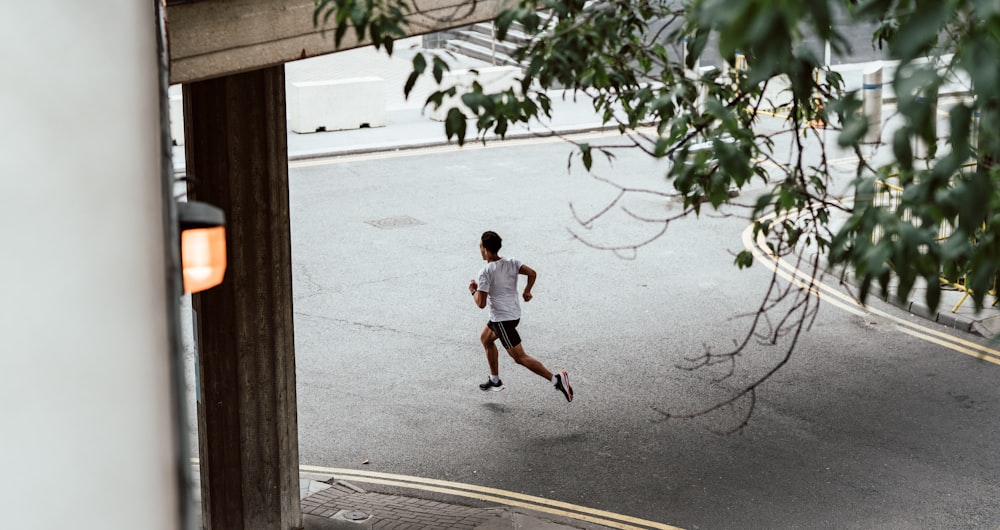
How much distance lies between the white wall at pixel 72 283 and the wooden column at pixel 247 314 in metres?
5.07

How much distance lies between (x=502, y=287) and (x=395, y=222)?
6.47 metres

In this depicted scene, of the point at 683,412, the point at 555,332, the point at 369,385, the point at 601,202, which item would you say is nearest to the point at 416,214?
the point at 601,202

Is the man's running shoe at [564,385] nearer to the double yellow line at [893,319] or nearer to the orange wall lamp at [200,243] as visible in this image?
the double yellow line at [893,319]

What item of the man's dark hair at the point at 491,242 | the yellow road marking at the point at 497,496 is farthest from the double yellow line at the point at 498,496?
the man's dark hair at the point at 491,242

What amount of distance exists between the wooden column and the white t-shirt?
293cm

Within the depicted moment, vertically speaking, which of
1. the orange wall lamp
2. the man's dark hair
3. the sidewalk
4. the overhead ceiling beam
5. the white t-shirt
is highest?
the overhead ceiling beam

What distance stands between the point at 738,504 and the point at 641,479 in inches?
32.5

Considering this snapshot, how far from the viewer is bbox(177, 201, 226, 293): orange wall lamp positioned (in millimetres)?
3670

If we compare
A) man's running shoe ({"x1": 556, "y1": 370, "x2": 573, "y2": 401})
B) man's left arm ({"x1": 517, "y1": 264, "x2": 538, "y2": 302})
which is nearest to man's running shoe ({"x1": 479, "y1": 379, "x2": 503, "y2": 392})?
man's running shoe ({"x1": 556, "y1": 370, "x2": 573, "y2": 401})

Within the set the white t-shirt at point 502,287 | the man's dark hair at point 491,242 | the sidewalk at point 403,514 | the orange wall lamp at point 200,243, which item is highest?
the orange wall lamp at point 200,243

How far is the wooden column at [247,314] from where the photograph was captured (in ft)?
23.6

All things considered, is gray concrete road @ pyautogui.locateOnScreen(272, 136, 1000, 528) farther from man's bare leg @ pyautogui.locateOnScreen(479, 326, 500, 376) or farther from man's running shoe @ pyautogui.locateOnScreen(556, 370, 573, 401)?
man's bare leg @ pyautogui.locateOnScreen(479, 326, 500, 376)

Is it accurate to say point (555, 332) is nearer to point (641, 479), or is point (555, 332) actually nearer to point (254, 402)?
point (641, 479)

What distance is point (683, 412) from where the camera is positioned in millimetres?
10234
